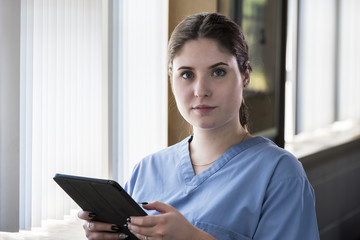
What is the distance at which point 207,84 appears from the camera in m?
1.25

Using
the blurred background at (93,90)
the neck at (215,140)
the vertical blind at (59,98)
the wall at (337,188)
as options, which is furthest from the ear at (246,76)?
the wall at (337,188)

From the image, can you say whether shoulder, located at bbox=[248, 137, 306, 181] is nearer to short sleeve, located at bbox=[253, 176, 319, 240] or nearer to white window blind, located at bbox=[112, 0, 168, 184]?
short sleeve, located at bbox=[253, 176, 319, 240]

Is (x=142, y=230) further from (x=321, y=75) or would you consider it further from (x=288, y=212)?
(x=321, y=75)

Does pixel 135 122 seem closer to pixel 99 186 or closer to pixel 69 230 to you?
pixel 69 230

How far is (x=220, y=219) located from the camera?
1188 millimetres

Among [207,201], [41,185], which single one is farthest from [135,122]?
[207,201]

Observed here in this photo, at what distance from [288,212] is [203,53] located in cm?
44

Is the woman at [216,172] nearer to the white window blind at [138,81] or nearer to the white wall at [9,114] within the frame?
the white wall at [9,114]

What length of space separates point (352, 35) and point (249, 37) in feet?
5.83

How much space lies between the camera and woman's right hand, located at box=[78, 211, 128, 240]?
118 centimetres

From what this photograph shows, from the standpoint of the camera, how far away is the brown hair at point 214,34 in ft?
4.21

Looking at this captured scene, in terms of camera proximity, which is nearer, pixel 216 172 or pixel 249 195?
pixel 249 195

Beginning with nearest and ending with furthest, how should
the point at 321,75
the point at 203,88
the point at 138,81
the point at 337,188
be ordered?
1. the point at 203,88
2. the point at 138,81
3. the point at 337,188
4. the point at 321,75

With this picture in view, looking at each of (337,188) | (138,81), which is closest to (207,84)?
(138,81)
